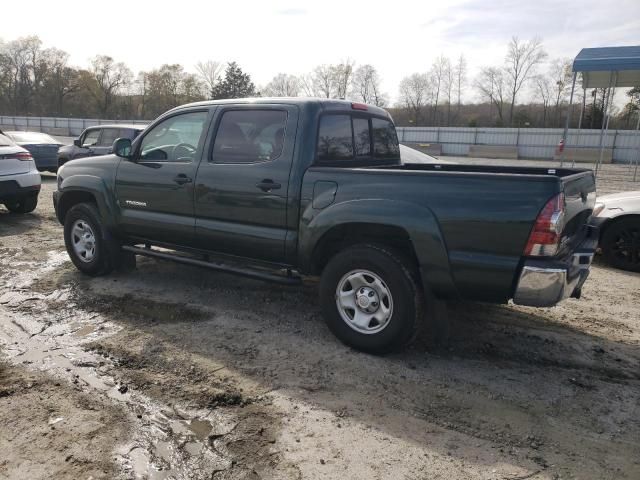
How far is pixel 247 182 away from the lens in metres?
4.34

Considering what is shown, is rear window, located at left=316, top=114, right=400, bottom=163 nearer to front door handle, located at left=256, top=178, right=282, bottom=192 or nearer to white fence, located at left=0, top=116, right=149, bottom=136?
front door handle, located at left=256, top=178, right=282, bottom=192

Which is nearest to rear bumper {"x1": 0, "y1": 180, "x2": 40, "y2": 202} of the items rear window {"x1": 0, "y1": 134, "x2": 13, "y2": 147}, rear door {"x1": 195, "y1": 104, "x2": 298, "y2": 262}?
rear window {"x1": 0, "y1": 134, "x2": 13, "y2": 147}

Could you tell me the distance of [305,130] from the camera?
164 inches

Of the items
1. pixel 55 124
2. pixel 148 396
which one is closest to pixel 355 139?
pixel 148 396

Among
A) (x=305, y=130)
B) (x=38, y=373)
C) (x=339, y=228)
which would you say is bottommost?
(x=38, y=373)

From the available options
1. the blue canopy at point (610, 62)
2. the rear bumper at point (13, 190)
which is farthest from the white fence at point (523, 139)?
the rear bumper at point (13, 190)

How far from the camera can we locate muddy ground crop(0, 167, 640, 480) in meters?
2.66

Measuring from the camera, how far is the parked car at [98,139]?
13102 mm

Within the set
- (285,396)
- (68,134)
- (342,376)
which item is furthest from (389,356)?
(68,134)

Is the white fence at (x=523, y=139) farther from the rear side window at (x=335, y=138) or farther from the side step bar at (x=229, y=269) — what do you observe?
the side step bar at (x=229, y=269)

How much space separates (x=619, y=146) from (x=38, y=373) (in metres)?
34.3

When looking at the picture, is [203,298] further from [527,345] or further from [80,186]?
[527,345]

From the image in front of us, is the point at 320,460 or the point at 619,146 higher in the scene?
the point at 619,146

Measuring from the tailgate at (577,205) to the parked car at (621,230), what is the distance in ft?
8.62
